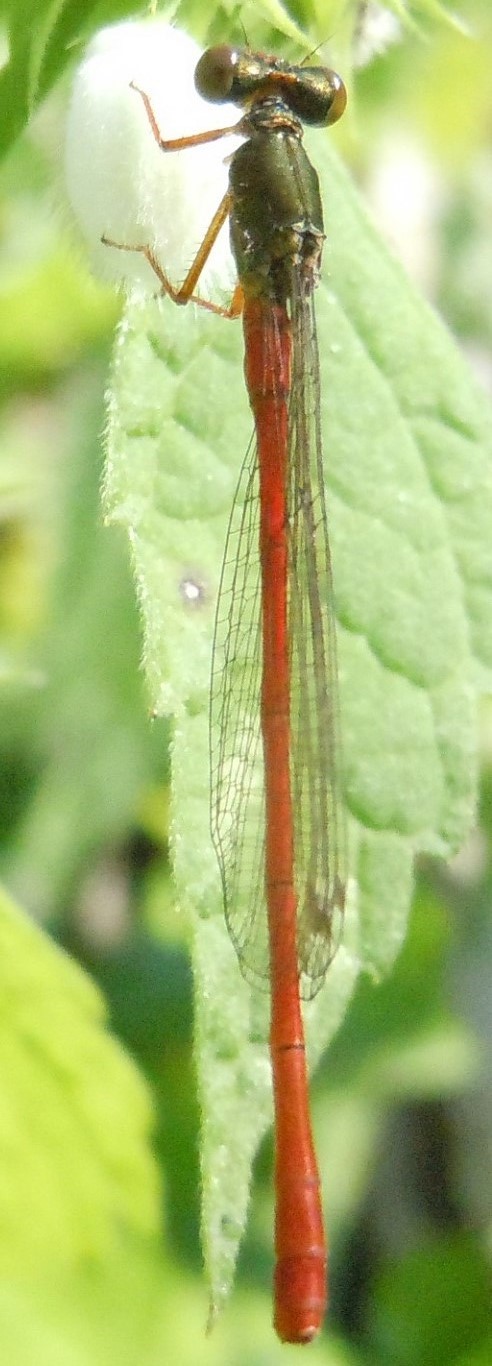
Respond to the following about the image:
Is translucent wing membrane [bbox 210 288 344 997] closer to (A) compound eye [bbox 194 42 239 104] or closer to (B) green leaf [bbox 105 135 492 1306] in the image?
(B) green leaf [bbox 105 135 492 1306]

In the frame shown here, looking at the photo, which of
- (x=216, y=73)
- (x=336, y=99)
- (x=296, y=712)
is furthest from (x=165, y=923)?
(x=216, y=73)

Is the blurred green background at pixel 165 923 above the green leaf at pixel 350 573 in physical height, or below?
below

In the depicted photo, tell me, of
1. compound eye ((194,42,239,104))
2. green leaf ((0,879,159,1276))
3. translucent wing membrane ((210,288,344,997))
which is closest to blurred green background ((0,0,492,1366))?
green leaf ((0,879,159,1276))

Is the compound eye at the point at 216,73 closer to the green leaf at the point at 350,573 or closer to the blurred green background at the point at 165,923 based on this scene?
the green leaf at the point at 350,573

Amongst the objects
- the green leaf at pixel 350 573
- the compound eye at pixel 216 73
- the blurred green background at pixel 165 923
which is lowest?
the blurred green background at pixel 165 923

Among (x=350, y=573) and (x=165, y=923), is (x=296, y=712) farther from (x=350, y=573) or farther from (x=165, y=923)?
(x=165, y=923)

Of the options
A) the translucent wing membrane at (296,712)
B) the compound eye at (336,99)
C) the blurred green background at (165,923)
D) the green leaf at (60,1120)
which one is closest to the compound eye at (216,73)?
the compound eye at (336,99)
